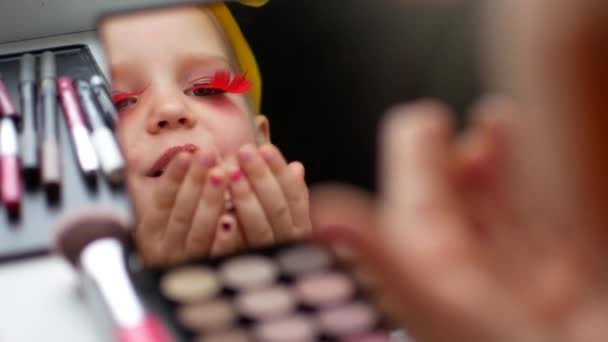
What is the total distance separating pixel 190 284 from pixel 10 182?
11cm

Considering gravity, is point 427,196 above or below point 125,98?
below

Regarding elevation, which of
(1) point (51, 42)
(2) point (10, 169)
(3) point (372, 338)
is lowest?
(3) point (372, 338)

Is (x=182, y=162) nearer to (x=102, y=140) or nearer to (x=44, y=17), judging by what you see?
(x=102, y=140)

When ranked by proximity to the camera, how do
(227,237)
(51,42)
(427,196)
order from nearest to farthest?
(427,196), (227,237), (51,42)

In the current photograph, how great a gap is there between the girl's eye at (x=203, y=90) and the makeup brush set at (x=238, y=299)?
98mm

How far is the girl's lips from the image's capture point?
0.97 feet

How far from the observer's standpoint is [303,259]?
0.24m

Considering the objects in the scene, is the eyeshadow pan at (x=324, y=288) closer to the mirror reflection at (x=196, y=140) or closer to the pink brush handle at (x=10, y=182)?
the mirror reflection at (x=196, y=140)

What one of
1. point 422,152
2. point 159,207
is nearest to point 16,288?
point 159,207

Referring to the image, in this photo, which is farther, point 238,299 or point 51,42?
point 51,42

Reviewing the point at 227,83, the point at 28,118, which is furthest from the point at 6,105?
the point at 227,83

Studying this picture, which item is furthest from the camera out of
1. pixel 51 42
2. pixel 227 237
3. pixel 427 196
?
pixel 51 42

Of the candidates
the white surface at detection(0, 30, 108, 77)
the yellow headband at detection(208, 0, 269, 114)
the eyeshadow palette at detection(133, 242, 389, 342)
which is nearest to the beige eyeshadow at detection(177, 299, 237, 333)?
the eyeshadow palette at detection(133, 242, 389, 342)

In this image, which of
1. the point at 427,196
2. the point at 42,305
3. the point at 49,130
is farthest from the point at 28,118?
the point at 427,196
